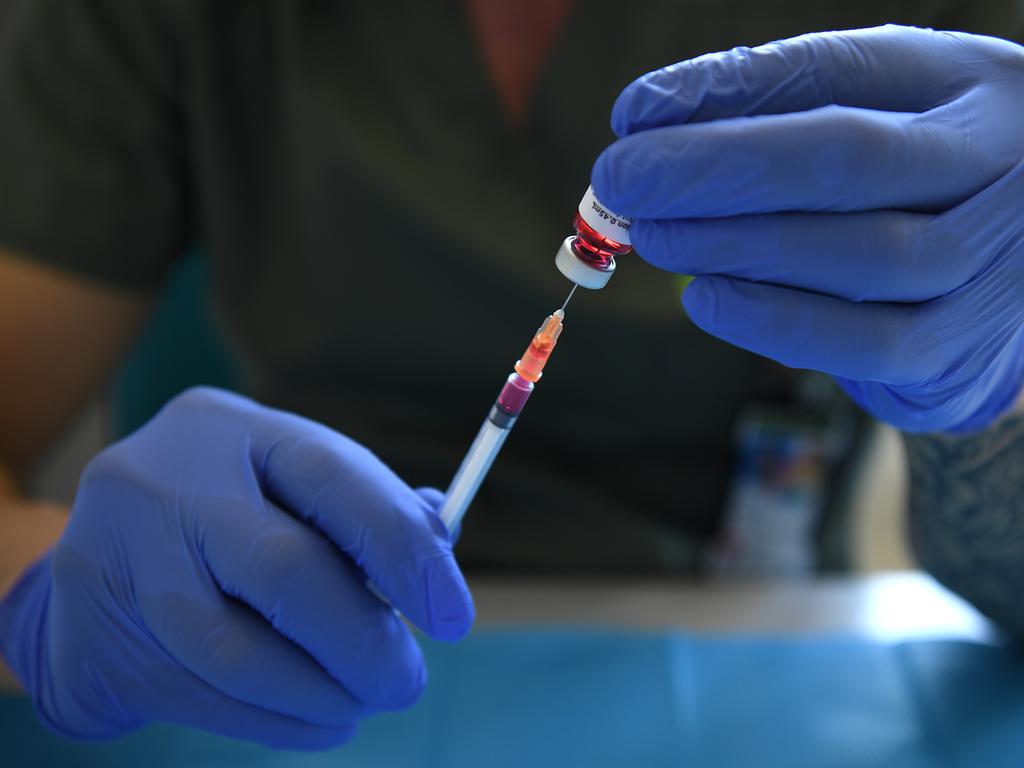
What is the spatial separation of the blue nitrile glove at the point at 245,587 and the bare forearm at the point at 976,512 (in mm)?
371

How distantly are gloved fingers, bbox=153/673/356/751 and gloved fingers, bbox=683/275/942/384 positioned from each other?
1.13ft

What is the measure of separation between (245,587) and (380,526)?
84 mm

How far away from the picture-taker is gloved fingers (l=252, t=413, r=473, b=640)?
57 centimetres

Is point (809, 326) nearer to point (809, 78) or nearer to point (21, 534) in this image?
point (809, 78)

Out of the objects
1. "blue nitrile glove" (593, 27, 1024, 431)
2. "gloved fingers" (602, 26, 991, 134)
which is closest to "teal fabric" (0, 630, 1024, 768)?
"blue nitrile glove" (593, 27, 1024, 431)

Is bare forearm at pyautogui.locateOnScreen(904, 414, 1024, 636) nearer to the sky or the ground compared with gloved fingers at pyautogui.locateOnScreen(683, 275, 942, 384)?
nearer to the ground

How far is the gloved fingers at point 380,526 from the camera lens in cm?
57

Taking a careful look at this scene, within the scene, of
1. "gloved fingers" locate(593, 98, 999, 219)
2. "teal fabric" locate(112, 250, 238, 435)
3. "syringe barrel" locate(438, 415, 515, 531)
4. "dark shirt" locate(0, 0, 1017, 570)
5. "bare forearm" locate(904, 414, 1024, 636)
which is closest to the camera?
"gloved fingers" locate(593, 98, 999, 219)

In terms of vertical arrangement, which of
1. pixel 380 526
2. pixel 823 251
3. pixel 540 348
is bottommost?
pixel 380 526

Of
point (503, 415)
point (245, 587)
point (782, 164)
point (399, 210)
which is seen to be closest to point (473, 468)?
point (503, 415)

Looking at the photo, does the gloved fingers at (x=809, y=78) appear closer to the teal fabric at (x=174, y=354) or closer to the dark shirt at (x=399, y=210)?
the dark shirt at (x=399, y=210)

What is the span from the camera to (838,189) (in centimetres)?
49

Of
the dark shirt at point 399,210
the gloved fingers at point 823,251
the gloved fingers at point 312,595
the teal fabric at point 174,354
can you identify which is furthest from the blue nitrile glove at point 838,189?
the teal fabric at point 174,354

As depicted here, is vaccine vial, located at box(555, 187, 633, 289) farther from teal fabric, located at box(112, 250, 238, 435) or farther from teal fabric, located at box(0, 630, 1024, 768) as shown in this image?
teal fabric, located at box(112, 250, 238, 435)
